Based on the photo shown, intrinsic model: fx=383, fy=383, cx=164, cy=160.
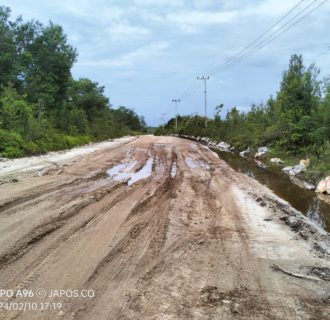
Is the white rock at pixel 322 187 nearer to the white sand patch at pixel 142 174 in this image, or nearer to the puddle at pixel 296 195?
the puddle at pixel 296 195

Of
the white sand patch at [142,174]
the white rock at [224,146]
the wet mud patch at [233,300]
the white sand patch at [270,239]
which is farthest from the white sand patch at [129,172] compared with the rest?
the white rock at [224,146]

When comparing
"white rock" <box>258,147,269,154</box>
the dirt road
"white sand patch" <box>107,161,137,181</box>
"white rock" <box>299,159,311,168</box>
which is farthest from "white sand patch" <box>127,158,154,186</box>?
"white rock" <box>258,147,269,154</box>

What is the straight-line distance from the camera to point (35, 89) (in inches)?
1116

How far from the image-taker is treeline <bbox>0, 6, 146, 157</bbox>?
20.7m

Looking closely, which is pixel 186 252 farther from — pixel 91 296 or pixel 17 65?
pixel 17 65

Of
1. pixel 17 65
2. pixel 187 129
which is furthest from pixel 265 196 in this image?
pixel 187 129

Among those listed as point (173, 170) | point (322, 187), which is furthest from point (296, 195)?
point (173, 170)

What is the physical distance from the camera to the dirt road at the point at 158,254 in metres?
4.06

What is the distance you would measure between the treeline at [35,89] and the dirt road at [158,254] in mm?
11068

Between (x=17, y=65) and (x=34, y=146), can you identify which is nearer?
(x=34, y=146)

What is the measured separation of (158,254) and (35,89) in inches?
1007

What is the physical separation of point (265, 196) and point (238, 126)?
24.6 m

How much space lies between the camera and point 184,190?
10.7 m

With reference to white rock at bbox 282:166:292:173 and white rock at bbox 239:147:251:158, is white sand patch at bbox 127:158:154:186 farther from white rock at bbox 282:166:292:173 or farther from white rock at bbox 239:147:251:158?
white rock at bbox 239:147:251:158
